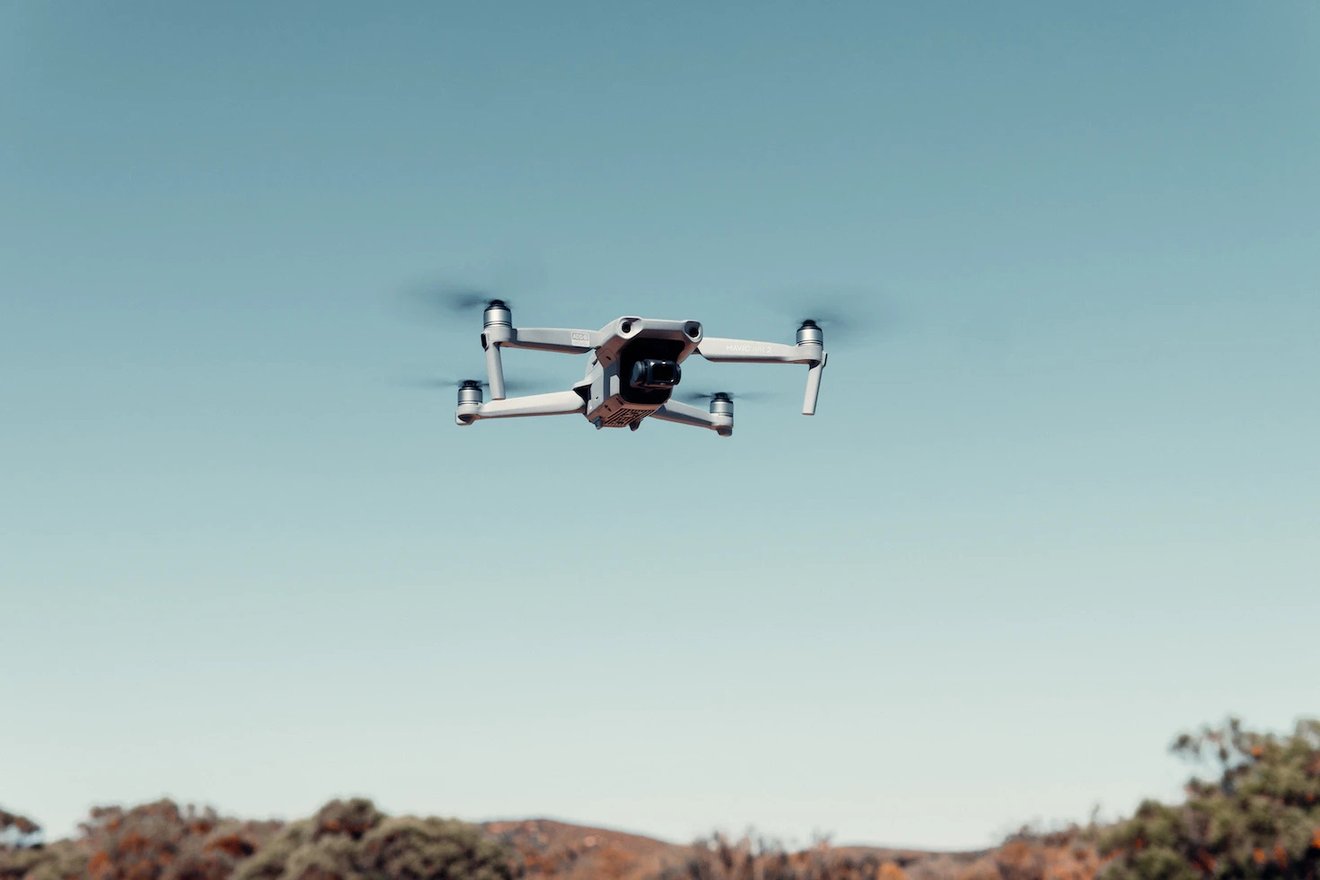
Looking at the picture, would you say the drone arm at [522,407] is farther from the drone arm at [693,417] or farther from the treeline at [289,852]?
the treeline at [289,852]

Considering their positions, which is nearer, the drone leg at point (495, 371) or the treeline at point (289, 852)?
the drone leg at point (495, 371)

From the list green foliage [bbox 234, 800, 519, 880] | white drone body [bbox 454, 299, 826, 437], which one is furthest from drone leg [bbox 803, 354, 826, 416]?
green foliage [bbox 234, 800, 519, 880]

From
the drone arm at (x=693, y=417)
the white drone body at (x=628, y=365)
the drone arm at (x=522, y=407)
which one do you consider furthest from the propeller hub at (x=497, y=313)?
the drone arm at (x=693, y=417)

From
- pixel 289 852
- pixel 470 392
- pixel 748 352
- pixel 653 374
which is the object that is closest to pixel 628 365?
pixel 653 374

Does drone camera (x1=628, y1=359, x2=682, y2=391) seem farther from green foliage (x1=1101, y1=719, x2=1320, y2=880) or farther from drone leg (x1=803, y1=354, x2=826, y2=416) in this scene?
green foliage (x1=1101, y1=719, x2=1320, y2=880)

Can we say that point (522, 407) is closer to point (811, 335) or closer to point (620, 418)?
point (620, 418)
